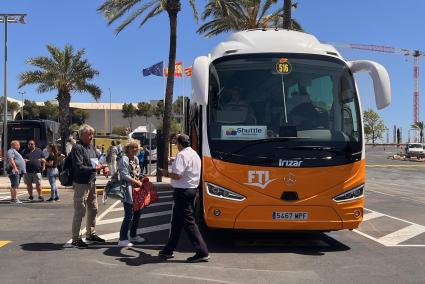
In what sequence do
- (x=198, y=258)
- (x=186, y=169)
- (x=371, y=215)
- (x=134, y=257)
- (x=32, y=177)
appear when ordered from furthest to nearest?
(x=32, y=177)
(x=371, y=215)
(x=134, y=257)
(x=186, y=169)
(x=198, y=258)

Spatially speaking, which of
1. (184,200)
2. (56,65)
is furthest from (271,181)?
(56,65)

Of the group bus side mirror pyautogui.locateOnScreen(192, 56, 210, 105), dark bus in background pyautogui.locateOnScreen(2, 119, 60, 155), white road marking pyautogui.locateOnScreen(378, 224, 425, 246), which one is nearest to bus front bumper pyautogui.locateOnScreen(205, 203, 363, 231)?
white road marking pyautogui.locateOnScreen(378, 224, 425, 246)

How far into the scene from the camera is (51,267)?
696 centimetres

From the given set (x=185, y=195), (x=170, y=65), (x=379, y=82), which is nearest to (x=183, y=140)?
(x=185, y=195)

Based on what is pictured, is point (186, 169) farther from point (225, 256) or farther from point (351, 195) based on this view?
point (351, 195)

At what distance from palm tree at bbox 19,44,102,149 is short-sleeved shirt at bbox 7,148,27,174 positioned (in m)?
18.8

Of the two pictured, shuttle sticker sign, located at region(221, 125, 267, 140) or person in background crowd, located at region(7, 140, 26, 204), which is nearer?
shuttle sticker sign, located at region(221, 125, 267, 140)

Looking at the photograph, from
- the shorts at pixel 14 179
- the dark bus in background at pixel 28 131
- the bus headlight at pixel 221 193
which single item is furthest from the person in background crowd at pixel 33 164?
the dark bus in background at pixel 28 131

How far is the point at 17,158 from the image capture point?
1471 centimetres

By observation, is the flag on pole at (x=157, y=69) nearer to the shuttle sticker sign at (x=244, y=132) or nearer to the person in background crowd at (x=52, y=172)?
the person in background crowd at (x=52, y=172)

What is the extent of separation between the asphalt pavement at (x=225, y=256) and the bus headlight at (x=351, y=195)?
830 mm

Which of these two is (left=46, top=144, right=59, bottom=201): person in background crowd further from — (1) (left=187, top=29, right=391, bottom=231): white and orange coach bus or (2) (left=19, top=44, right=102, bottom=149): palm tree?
(2) (left=19, top=44, right=102, bottom=149): palm tree

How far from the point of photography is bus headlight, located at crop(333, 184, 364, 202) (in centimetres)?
796

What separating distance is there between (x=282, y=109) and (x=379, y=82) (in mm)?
1559
